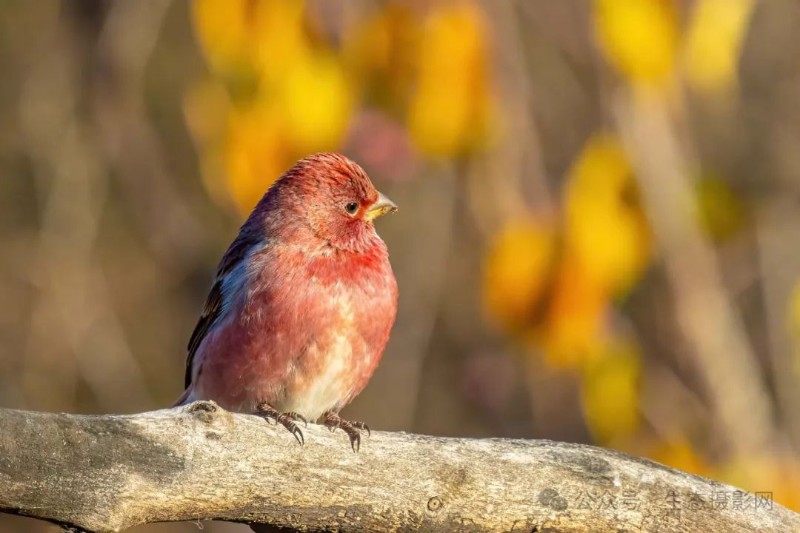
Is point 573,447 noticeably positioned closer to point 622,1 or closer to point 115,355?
point 622,1

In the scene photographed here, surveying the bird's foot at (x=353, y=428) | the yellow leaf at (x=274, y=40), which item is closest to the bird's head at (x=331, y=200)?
the yellow leaf at (x=274, y=40)

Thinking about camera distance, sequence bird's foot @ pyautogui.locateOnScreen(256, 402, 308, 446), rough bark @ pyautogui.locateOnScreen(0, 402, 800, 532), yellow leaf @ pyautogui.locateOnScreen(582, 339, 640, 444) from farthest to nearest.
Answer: yellow leaf @ pyautogui.locateOnScreen(582, 339, 640, 444) < bird's foot @ pyautogui.locateOnScreen(256, 402, 308, 446) < rough bark @ pyautogui.locateOnScreen(0, 402, 800, 532)

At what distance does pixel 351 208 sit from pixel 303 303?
2.17ft

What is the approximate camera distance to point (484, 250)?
20.5 feet

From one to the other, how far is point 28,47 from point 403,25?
4.90 metres

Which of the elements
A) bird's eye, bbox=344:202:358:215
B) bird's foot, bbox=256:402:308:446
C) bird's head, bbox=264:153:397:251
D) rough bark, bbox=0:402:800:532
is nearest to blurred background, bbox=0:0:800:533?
bird's head, bbox=264:153:397:251

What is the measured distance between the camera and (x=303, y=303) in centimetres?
500

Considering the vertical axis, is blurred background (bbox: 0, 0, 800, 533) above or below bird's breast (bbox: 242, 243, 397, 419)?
above

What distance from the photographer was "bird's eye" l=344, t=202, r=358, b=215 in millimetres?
5469

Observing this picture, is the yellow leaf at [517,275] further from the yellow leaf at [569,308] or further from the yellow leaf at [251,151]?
the yellow leaf at [251,151]

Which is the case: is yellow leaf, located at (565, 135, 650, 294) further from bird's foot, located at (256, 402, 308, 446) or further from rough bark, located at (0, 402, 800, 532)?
bird's foot, located at (256, 402, 308, 446)

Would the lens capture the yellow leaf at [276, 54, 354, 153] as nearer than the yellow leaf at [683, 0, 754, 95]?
Yes

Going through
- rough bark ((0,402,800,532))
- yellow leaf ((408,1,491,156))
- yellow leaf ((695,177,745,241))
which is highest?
yellow leaf ((695,177,745,241))

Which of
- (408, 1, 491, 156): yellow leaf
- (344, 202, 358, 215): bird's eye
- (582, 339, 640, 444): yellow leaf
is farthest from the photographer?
(582, 339, 640, 444): yellow leaf
